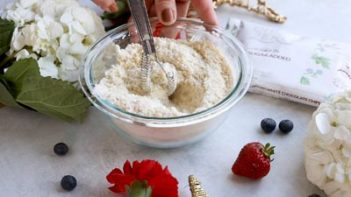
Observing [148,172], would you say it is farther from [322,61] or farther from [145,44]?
[322,61]

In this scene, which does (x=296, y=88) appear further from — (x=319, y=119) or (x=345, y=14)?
(x=345, y=14)

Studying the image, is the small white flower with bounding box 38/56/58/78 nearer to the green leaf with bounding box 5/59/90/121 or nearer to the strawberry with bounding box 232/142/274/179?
the green leaf with bounding box 5/59/90/121

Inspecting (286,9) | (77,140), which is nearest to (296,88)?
(286,9)

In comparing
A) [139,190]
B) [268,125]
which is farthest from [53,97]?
[268,125]

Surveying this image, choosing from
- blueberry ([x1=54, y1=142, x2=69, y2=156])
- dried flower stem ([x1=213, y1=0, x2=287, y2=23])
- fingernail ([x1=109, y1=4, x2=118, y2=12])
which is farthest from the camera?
dried flower stem ([x1=213, y1=0, x2=287, y2=23])

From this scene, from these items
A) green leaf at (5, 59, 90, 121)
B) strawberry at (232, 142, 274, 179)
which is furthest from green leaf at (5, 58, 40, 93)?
strawberry at (232, 142, 274, 179)

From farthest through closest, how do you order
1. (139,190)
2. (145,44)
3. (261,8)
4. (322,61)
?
(261,8)
(322,61)
(145,44)
(139,190)

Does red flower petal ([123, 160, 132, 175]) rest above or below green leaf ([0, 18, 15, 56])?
below
